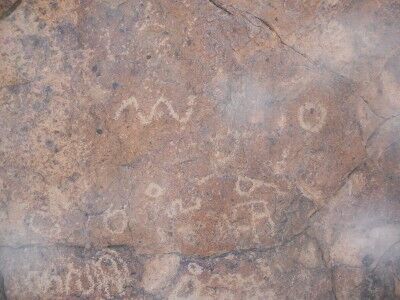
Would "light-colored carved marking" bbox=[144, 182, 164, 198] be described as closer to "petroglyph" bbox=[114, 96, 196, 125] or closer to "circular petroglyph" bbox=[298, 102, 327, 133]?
"petroglyph" bbox=[114, 96, 196, 125]

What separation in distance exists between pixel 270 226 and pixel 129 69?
1.00m

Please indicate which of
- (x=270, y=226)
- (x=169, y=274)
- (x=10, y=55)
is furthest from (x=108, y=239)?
(x=10, y=55)

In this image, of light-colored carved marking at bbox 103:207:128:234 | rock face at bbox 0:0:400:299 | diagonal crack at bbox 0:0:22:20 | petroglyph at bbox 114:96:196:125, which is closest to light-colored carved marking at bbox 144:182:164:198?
rock face at bbox 0:0:400:299

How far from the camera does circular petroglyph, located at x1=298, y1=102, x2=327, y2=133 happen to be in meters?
2.08

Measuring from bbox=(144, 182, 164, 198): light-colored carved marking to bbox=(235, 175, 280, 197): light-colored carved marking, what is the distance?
1.18 ft

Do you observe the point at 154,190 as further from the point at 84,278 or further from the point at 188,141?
the point at 84,278

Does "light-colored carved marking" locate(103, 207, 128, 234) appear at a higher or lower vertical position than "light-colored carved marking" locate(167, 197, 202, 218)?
lower

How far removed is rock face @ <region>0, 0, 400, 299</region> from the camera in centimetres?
202

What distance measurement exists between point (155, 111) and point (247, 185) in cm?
56

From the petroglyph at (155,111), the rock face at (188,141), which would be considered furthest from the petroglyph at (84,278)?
the petroglyph at (155,111)

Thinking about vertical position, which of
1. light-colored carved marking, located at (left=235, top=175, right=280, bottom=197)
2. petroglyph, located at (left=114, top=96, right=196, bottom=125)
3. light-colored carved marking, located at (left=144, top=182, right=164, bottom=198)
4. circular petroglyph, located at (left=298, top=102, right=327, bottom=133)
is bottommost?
light-colored carved marking, located at (left=144, top=182, right=164, bottom=198)

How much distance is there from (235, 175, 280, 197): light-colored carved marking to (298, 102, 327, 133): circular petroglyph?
1.07 feet

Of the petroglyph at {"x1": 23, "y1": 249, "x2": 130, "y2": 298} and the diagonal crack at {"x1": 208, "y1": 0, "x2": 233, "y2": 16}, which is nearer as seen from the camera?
the diagonal crack at {"x1": 208, "y1": 0, "x2": 233, "y2": 16}

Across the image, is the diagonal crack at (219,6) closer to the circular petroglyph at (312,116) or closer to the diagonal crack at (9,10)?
the circular petroglyph at (312,116)
